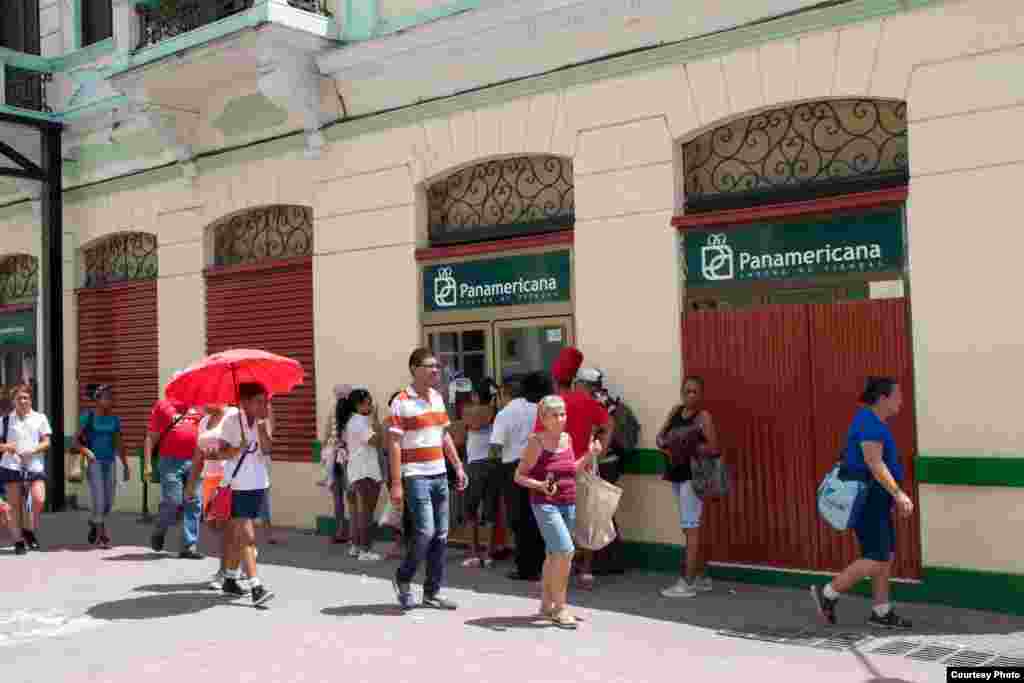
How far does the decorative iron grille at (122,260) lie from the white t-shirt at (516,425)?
23.5 feet

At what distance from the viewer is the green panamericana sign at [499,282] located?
33.5ft

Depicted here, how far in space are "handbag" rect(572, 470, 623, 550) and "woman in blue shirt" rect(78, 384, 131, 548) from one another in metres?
5.89

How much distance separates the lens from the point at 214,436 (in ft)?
26.6

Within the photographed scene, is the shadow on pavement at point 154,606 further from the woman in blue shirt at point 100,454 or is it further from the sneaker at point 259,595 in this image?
the woman in blue shirt at point 100,454

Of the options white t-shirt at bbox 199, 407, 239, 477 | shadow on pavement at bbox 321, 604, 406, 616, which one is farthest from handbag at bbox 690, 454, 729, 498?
white t-shirt at bbox 199, 407, 239, 477

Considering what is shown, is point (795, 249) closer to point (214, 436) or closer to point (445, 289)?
point (445, 289)

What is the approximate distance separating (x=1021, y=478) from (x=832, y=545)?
1534 mm

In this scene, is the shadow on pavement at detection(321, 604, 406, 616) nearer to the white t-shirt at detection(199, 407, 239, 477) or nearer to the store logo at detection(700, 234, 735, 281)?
the white t-shirt at detection(199, 407, 239, 477)

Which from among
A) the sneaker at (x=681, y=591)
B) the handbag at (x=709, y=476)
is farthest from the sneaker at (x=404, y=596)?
the handbag at (x=709, y=476)

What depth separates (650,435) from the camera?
9367 millimetres

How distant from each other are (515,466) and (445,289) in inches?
105

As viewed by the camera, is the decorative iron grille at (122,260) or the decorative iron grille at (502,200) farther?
the decorative iron grille at (122,260)

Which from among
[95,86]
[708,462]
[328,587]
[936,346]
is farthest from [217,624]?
[95,86]

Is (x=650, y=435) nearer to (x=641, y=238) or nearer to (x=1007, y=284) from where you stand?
(x=641, y=238)
